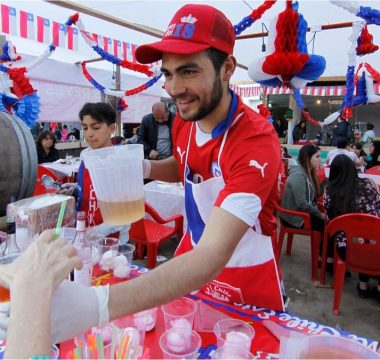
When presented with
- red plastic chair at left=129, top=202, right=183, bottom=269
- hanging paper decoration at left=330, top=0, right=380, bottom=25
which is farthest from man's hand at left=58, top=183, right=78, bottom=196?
hanging paper decoration at left=330, top=0, right=380, bottom=25

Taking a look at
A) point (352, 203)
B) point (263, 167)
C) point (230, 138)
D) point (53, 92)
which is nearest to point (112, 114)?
point (230, 138)

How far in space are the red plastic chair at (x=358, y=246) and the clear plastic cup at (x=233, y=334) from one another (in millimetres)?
2403

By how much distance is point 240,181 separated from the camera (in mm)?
1199

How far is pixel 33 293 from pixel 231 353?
0.64m

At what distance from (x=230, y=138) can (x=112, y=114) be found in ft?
6.73

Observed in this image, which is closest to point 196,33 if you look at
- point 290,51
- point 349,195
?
point 290,51

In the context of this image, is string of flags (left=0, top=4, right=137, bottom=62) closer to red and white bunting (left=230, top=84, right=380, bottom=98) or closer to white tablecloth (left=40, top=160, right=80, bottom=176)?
white tablecloth (left=40, top=160, right=80, bottom=176)

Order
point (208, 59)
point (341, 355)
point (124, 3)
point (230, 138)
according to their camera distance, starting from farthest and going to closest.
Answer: point (124, 3), point (230, 138), point (208, 59), point (341, 355)

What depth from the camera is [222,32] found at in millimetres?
1282

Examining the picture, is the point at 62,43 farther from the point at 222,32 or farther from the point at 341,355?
the point at 341,355

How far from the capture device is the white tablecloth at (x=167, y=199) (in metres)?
4.54

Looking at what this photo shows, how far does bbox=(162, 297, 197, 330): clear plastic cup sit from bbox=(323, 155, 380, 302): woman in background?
257cm

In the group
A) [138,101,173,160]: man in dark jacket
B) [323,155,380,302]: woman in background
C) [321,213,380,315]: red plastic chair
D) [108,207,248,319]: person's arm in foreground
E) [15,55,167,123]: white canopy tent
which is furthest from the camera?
[15,55,167,123]: white canopy tent

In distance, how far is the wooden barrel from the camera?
70.3 inches
